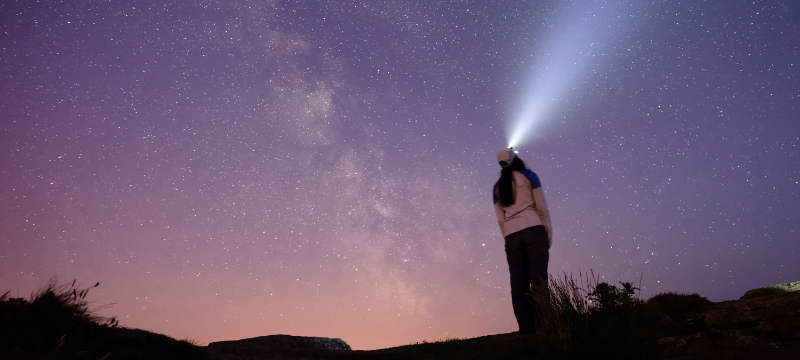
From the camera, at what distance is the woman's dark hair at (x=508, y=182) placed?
225 inches

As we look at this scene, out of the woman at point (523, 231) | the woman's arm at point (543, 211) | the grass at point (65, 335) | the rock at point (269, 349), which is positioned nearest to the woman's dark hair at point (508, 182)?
the woman at point (523, 231)

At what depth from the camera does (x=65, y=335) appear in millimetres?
2680

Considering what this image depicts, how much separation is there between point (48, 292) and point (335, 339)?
5860 millimetres

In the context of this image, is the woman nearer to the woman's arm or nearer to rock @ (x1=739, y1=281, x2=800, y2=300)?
the woman's arm

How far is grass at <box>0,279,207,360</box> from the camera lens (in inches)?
115

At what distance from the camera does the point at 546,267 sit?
17.4 feet

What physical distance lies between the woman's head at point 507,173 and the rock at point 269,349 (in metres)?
3.16

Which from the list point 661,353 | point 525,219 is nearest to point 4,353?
point 525,219

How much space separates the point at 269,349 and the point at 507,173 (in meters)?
4.17

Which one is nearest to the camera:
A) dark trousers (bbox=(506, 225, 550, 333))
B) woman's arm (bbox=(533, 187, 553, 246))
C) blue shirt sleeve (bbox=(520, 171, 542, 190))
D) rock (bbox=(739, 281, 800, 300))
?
dark trousers (bbox=(506, 225, 550, 333))

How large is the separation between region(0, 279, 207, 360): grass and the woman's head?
4.20 metres

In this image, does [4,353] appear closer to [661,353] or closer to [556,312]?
[556,312]

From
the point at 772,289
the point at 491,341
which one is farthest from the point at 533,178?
the point at 772,289

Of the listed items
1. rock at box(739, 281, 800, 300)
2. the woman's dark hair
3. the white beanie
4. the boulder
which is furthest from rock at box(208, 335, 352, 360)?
rock at box(739, 281, 800, 300)
